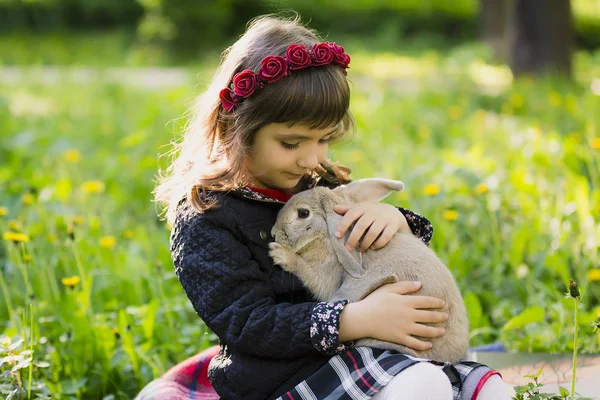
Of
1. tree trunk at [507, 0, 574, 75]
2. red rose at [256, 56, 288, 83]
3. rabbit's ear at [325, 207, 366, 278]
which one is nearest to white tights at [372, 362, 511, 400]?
rabbit's ear at [325, 207, 366, 278]

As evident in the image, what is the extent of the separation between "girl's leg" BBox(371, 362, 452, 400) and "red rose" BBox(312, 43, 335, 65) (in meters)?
0.94

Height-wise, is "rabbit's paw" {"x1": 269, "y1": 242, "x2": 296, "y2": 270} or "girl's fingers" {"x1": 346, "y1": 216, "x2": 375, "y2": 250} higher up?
"girl's fingers" {"x1": 346, "y1": 216, "x2": 375, "y2": 250}

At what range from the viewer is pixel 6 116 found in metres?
5.89

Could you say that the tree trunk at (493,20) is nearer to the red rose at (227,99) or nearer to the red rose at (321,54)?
the red rose at (321,54)

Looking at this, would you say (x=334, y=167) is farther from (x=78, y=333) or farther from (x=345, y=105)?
(x=78, y=333)

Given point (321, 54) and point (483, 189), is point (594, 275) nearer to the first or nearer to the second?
point (483, 189)

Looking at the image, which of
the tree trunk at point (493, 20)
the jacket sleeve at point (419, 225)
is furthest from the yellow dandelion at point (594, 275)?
the tree trunk at point (493, 20)

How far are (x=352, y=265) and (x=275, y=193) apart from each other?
43cm

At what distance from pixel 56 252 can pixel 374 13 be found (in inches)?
567

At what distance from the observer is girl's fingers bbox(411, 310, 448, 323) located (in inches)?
79.3

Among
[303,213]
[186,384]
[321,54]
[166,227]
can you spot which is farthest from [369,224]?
[166,227]

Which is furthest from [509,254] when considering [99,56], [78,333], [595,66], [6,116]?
[99,56]

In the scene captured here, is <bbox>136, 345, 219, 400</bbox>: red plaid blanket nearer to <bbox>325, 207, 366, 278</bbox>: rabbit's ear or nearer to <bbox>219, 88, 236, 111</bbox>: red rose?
<bbox>325, 207, 366, 278</bbox>: rabbit's ear

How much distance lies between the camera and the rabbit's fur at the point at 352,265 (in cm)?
208
